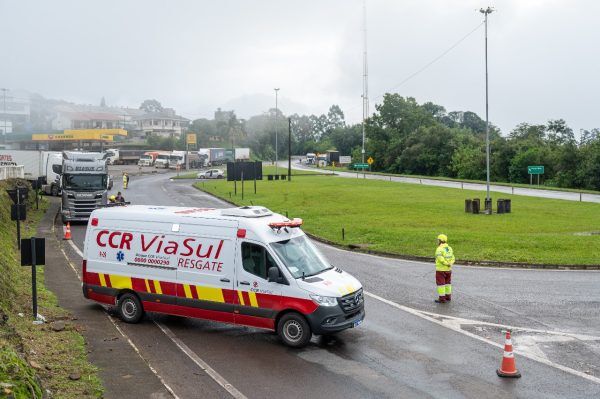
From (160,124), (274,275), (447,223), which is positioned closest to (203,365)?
(274,275)

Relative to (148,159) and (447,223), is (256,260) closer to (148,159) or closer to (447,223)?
(447,223)

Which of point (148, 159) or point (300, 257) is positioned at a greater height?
point (148, 159)

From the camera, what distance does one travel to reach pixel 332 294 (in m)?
11.7

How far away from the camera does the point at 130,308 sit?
13.6 m

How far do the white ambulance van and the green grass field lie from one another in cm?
1148

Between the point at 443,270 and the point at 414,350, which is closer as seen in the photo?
the point at 414,350

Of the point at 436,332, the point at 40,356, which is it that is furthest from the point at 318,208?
the point at 40,356

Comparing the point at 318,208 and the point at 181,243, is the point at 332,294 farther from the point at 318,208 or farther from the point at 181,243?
the point at 318,208

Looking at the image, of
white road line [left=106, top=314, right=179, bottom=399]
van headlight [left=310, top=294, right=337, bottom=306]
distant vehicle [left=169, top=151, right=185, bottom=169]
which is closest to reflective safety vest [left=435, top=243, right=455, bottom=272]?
van headlight [left=310, top=294, right=337, bottom=306]

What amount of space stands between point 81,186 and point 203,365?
78.4ft

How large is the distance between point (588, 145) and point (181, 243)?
233 feet

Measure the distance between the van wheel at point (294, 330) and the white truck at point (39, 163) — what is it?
4158 cm

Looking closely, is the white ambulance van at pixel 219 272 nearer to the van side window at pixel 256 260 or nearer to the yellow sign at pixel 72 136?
the van side window at pixel 256 260

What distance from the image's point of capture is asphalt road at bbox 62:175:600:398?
9.77 m
